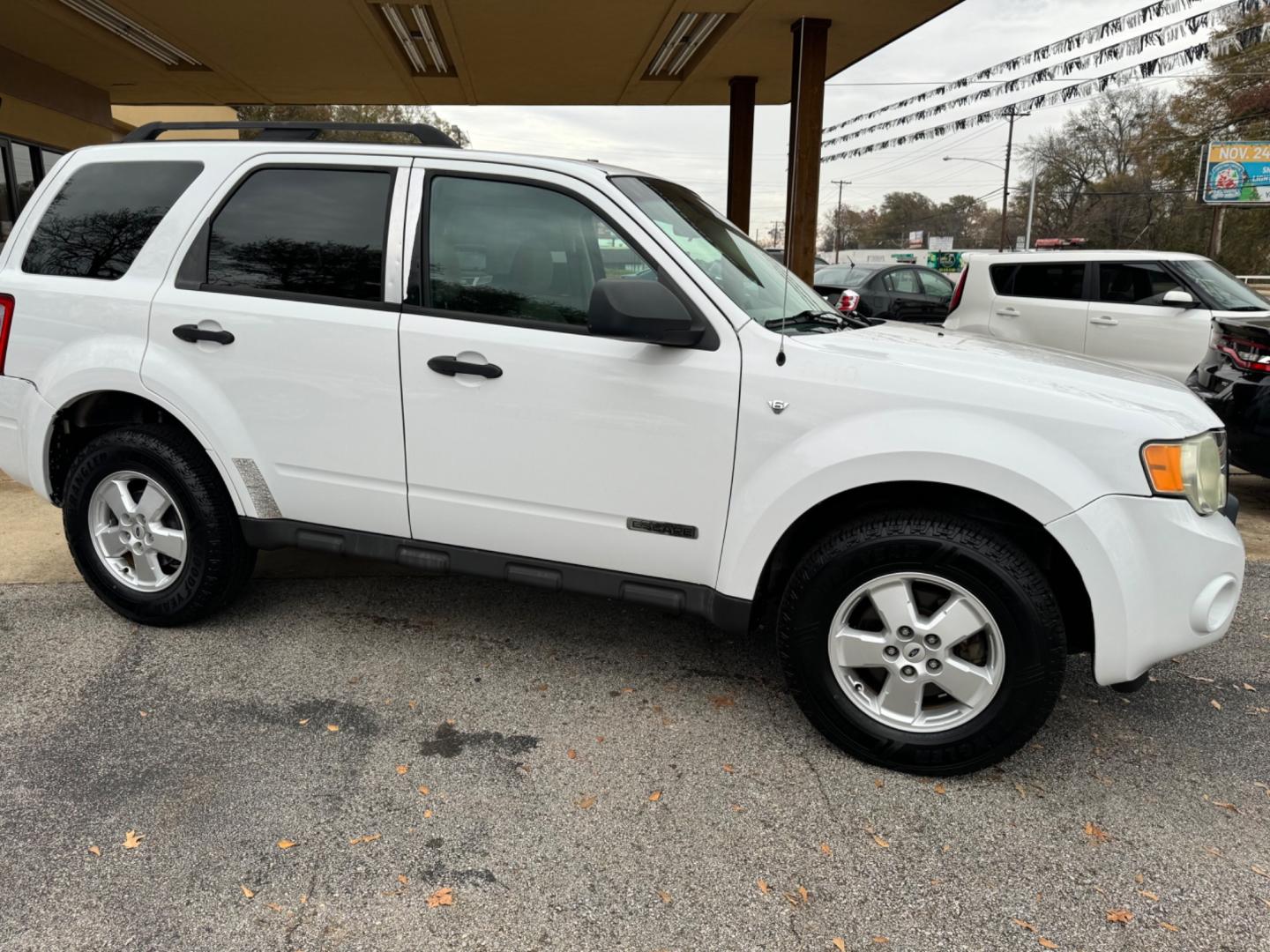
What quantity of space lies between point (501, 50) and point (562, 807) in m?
9.87

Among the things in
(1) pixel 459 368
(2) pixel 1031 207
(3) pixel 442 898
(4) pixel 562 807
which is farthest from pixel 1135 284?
(2) pixel 1031 207

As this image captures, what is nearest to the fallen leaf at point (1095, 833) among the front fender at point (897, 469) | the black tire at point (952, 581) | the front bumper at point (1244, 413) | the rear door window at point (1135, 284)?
the black tire at point (952, 581)

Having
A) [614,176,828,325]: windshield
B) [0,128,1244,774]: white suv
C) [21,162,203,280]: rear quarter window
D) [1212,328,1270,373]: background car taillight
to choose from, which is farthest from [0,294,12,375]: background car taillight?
[1212,328,1270,373]: background car taillight

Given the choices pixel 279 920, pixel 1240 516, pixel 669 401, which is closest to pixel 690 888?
pixel 279 920

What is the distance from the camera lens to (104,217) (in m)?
3.78

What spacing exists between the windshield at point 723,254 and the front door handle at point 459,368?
78 cm

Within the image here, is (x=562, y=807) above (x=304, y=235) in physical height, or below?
below

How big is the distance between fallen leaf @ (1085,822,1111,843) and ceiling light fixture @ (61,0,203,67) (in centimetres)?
1093

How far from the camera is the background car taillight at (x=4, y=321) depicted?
382cm

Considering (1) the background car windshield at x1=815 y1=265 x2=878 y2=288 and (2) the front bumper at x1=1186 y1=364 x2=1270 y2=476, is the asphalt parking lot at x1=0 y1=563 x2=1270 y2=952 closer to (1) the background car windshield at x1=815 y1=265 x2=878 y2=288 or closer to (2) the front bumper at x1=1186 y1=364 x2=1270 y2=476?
(2) the front bumper at x1=1186 y1=364 x2=1270 y2=476

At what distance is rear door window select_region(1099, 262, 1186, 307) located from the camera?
888cm

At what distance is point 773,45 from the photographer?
33.4 feet

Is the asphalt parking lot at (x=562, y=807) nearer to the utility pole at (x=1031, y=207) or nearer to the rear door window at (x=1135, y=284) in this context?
the rear door window at (x=1135, y=284)

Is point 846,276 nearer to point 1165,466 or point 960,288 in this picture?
point 960,288
